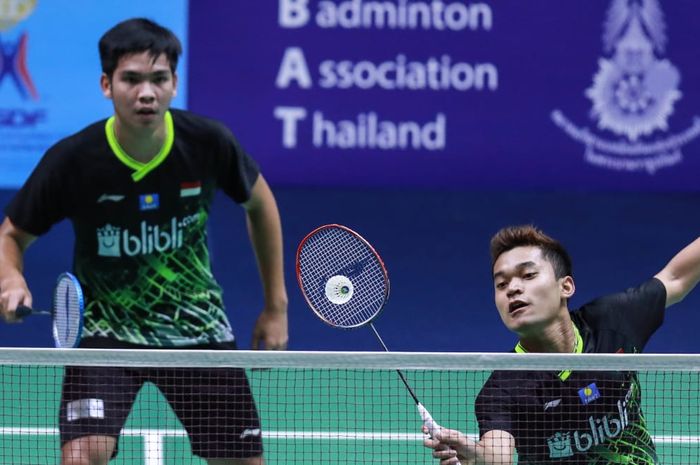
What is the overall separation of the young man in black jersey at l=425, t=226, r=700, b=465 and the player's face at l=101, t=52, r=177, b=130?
1230 mm

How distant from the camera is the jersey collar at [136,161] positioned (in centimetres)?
524

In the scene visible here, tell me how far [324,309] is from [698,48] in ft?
17.3

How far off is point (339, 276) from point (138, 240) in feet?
2.59

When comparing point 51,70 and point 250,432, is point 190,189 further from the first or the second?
point 51,70

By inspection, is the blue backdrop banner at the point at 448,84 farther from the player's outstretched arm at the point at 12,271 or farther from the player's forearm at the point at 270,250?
the player's outstretched arm at the point at 12,271

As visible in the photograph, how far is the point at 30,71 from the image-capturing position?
30.6 feet

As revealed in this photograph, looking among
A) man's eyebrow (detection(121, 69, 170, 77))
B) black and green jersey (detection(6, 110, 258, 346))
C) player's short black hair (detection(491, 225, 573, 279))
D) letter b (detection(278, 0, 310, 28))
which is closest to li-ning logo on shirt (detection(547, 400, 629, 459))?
player's short black hair (detection(491, 225, 573, 279))

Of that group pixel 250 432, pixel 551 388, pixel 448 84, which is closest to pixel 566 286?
pixel 551 388

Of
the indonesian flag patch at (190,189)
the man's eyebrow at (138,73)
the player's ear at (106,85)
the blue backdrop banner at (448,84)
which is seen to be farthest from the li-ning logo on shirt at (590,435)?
the blue backdrop banner at (448,84)

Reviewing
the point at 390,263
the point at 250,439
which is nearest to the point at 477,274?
the point at 390,263

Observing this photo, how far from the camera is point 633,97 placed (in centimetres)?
952

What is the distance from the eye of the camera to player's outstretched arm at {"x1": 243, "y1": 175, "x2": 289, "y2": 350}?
17.9 ft

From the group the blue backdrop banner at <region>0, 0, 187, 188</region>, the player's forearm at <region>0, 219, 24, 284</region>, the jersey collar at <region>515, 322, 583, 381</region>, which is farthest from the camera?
the blue backdrop banner at <region>0, 0, 187, 188</region>

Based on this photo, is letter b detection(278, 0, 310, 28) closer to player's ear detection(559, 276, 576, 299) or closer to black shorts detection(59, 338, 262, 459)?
black shorts detection(59, 338, 262, 459)
